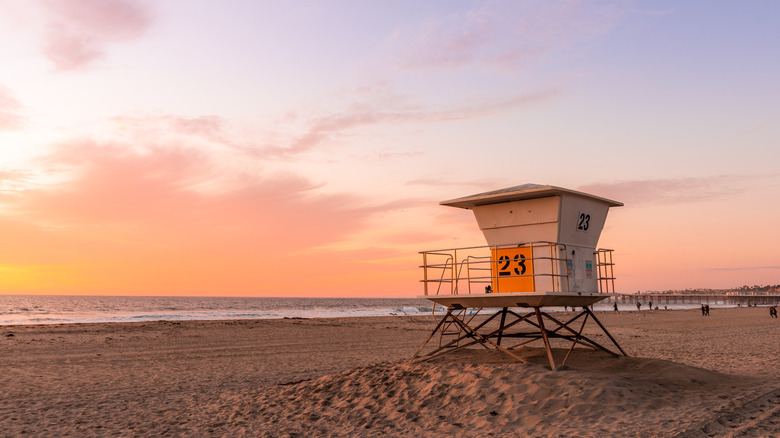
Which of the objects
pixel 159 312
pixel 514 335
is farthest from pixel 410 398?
pixel 159 312

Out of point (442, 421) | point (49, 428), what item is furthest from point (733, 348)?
point (49, 428)

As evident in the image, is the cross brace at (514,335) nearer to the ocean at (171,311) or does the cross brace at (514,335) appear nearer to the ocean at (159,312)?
the ocean at (171,311)

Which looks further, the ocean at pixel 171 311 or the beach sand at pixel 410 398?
the ocean at pixel 171 311

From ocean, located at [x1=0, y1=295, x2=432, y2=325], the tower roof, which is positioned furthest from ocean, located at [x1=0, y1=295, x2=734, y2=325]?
the tower roof

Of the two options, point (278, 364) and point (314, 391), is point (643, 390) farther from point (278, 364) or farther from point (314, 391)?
point (278, 364)

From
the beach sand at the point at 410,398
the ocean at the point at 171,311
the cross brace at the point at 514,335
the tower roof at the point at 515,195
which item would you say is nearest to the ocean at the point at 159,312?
the ocean at the point at 171,311

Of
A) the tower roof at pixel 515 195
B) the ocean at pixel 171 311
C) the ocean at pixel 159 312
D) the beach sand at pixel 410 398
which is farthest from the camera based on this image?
the ocean at pixel 171 311

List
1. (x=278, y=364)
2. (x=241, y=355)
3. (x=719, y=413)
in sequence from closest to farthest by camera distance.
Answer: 1. (x=719, y=413)
2. (x=278, y=364)
3. (x=241, y=355)

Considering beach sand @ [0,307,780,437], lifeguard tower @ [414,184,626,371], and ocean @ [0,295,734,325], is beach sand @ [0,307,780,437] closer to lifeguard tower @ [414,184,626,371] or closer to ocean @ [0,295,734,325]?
lifeguard tower @ [414,184,626,371]

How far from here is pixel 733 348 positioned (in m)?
22.9

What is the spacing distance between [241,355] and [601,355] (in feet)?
46.3

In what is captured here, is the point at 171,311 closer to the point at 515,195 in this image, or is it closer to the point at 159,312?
the point at 159,312

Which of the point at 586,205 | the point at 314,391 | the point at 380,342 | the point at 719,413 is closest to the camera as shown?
the point at 719,413

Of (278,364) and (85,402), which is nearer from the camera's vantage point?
(85,402)
